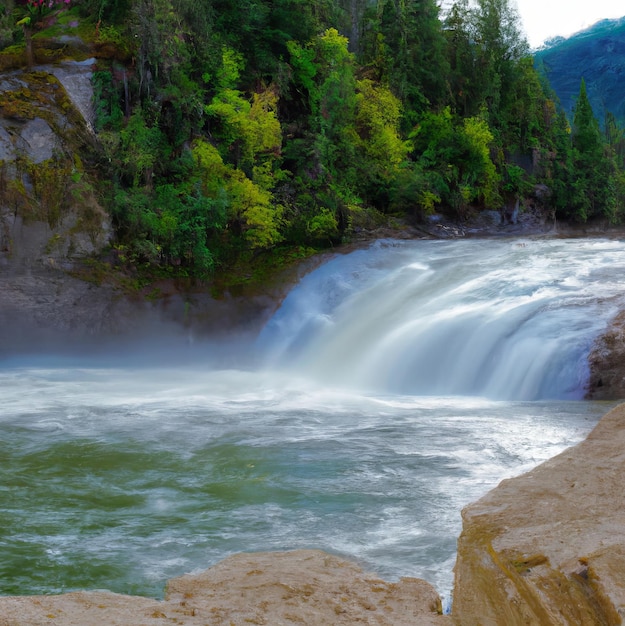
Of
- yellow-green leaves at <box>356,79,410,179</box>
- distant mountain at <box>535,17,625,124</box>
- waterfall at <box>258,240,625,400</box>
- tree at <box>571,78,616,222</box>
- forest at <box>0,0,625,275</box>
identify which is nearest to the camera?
waterfall at <box>258,240,625,400</box>

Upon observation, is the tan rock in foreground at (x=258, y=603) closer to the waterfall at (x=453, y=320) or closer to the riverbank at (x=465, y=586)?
the riverbank at (x=465, y=586)

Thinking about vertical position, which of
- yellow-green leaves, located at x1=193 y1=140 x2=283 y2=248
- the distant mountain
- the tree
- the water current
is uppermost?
the distant mountain

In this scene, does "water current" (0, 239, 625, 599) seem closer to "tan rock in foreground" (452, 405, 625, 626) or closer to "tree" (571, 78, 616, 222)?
"tan rock in foreground" (452, 405, 625, 626)

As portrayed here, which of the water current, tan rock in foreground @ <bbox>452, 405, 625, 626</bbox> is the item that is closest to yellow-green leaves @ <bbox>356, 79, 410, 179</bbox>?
the water current

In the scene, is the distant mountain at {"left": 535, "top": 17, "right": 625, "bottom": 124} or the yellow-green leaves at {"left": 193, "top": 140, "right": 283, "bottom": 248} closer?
the yellow-green leaves at {"left": 193, "top": 140, "right": 283, "bottom": 248}

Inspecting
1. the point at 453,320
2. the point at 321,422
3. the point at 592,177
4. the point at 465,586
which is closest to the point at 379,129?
the point at 453,320

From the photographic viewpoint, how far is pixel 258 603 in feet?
12.5

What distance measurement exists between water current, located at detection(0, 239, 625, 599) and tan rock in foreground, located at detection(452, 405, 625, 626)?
543mm

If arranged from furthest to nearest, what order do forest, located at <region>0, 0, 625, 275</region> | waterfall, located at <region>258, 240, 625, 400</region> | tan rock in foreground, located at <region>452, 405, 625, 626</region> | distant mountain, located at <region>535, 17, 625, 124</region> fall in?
distant mountain, located at <region>535, 17, 625, 124</region> < forest, located at <region>0, 0, 625, 275</region> < waterfall, located at <region>258, 240, 625, 400</region> < tan rock in foreground, located at <region>452, 405, 625, 626</region>

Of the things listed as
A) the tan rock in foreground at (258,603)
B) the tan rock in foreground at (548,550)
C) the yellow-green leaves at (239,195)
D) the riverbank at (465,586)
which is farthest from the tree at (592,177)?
the tan rock in foreground at (258,603)

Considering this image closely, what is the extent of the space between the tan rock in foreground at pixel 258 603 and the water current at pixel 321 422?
67 cm

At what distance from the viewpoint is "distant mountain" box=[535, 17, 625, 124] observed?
119150mm

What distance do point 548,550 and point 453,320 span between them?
361 inches

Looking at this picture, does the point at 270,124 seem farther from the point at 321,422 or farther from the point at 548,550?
the point at 548,550
